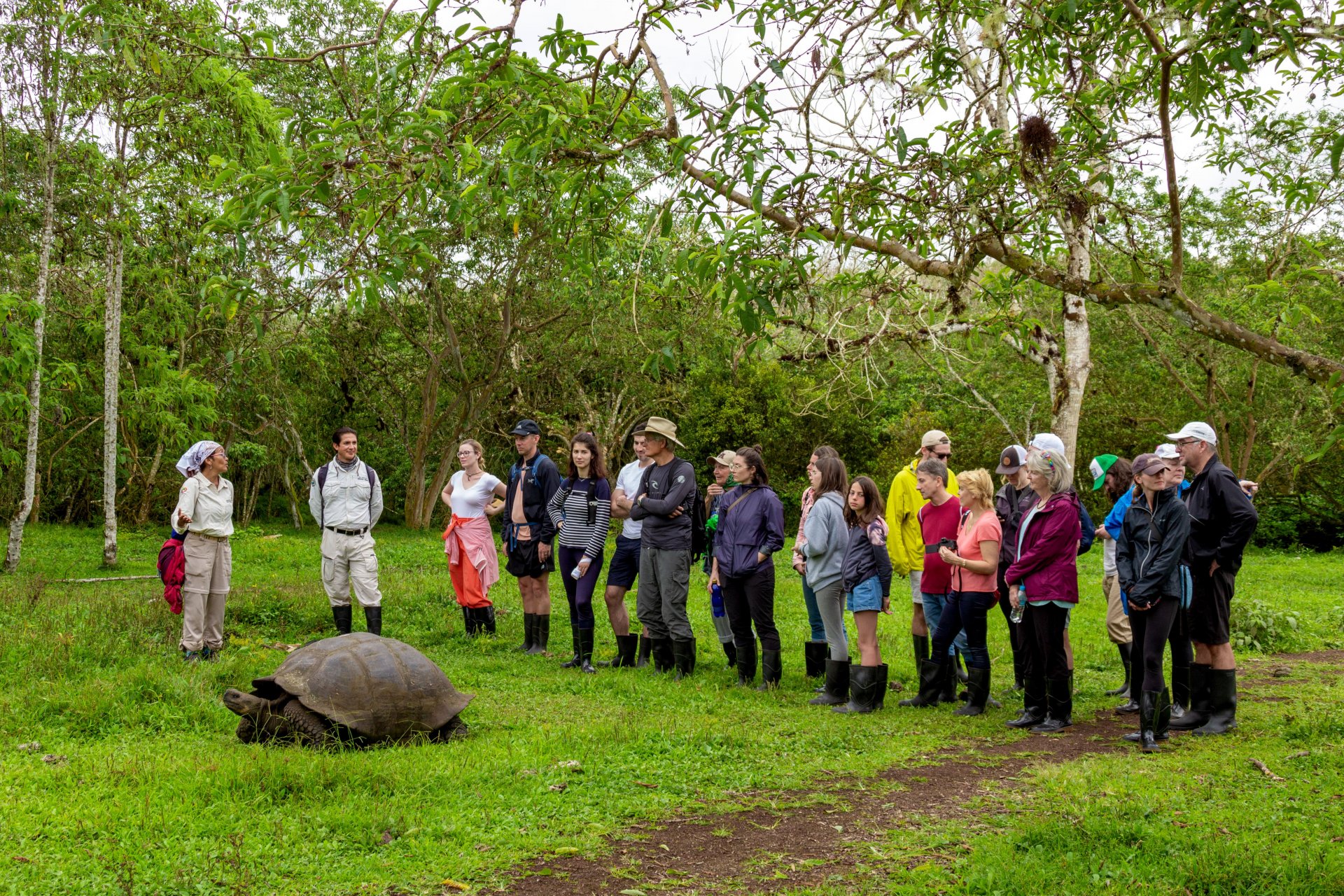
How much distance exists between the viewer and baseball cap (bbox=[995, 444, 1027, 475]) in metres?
7.75

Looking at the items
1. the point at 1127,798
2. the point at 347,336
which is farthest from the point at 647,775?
the point at 347,336

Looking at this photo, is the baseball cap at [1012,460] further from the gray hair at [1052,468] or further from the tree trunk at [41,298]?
the tree trunk at [41,298]

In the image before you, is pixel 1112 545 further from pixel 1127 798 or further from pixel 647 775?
pixel 647 775

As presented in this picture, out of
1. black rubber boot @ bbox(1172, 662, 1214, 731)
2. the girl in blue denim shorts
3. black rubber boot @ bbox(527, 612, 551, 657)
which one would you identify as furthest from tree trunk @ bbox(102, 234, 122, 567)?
black rubber boot @ bbox(1172, 662, 1214, 731)

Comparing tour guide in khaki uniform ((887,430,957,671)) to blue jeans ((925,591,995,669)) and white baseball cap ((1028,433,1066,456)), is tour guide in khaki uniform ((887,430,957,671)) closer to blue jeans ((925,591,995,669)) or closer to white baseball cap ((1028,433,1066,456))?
blue jeans ((925,591,995,669))

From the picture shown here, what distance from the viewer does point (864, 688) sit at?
23.9 feet

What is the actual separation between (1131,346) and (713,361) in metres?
8.47

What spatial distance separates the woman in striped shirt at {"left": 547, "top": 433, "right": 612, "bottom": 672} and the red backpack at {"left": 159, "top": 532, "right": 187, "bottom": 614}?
9.65 feet

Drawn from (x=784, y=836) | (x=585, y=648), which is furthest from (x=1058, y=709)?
(x=585, y=648)

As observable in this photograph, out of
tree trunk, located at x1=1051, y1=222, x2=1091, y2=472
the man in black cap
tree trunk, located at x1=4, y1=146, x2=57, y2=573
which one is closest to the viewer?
the man in black cap

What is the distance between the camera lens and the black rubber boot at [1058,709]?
22.4ft

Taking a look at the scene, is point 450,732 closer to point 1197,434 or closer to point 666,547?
point 666,547

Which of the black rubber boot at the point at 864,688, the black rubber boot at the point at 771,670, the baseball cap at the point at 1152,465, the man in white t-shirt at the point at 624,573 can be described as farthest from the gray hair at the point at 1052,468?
the man in white t-shirt at the point at 624,573

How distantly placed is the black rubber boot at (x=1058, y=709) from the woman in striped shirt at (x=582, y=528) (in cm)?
354
